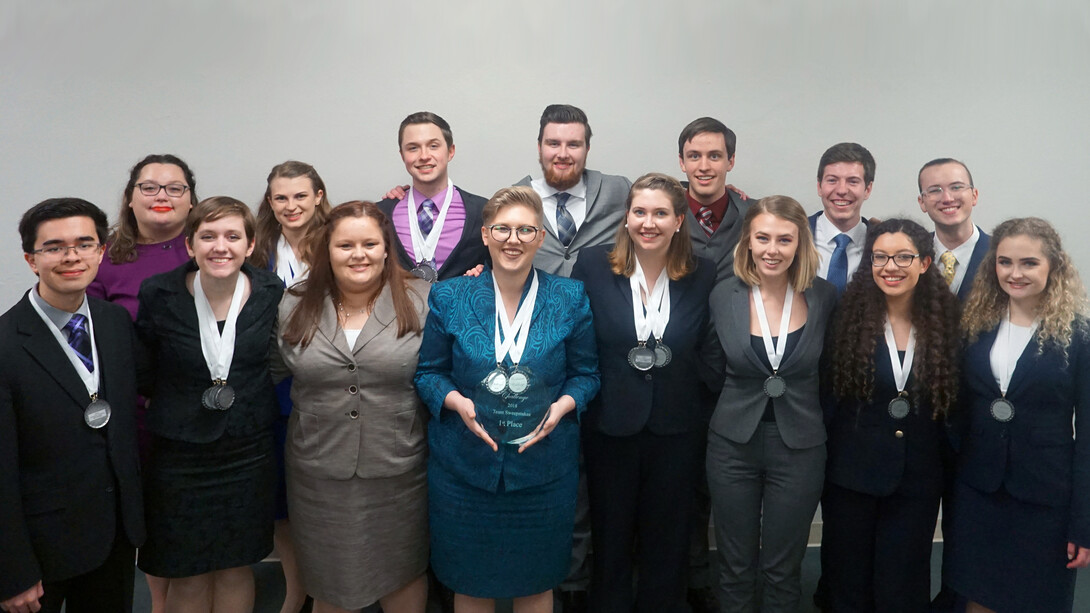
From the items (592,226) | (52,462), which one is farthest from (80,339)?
(592,226)

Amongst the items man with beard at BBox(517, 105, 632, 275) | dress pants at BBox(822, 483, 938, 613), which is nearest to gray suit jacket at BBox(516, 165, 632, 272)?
man with beard at BBox(517, 105, 632, 275)

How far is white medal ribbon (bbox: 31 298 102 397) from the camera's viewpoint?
218 centimetres

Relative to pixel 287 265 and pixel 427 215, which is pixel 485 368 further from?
pixel 287 265

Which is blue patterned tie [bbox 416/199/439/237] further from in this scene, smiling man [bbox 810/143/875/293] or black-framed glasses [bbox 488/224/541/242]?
smiling man [bbox 810/143/875/293]

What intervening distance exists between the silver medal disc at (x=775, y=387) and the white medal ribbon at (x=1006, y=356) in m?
0.77

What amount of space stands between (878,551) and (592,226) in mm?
1846

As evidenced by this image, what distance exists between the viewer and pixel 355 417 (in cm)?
243

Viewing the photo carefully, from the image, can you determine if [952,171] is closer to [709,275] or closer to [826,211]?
[826,211]

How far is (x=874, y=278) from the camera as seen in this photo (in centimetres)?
268

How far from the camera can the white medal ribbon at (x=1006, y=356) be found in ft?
8.20

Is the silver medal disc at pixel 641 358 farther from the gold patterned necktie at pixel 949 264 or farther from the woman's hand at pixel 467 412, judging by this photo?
the gold patterned necktie at pixel 949 264

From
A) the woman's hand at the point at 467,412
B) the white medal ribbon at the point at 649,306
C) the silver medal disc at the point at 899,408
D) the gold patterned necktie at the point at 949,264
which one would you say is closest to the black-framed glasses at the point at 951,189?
the gold patterned necktie at the point at 949,264

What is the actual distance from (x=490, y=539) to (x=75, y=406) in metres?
1.45

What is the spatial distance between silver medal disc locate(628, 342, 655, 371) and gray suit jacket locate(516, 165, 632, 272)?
2.03 ft
